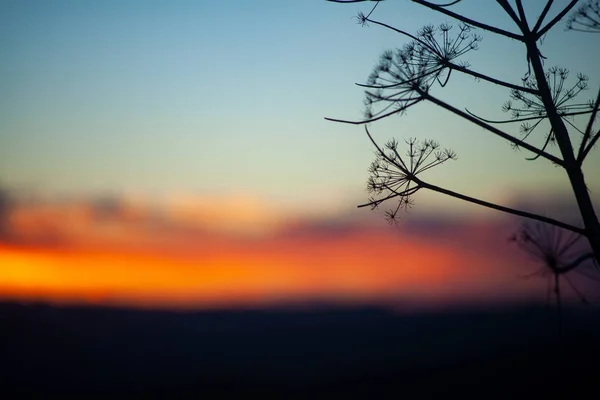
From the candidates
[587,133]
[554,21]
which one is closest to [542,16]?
[554,21]

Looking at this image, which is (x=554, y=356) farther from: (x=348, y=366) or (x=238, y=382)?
(x=238, y=382)

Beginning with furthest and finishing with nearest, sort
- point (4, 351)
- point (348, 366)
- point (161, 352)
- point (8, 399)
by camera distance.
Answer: point (348, 366), point (161, 352), point (4, 351), point (8, 399)

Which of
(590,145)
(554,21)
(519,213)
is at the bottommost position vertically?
(519,213)

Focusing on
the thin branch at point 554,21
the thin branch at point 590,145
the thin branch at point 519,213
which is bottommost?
the thin branch at point 519,213

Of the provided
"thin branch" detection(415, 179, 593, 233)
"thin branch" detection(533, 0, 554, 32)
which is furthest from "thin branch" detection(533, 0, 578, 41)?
"thin branch" detection(415, 179, 593, 233)

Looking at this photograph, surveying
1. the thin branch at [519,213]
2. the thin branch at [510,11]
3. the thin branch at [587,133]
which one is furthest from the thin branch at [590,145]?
the thin branch at [510,11]

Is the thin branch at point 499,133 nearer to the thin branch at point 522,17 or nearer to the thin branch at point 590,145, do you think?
the thin branch at point 590,145

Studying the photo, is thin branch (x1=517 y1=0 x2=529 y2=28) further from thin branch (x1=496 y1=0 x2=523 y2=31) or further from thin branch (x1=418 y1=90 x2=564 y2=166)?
thin branch (x1=418 y1=90 x2=564 y2=166)

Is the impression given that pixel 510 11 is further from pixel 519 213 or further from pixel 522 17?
pixel 519 213

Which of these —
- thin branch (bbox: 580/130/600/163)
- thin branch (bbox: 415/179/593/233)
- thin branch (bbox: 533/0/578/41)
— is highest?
thin branch (bbox: 533/0/578/41)

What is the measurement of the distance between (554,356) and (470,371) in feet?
15.0

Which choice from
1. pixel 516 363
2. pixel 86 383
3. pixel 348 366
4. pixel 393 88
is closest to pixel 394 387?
pixel 348 366

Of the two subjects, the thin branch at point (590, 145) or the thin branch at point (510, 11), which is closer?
the thin branch at point (590, 145)

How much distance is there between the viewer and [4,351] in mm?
23406
